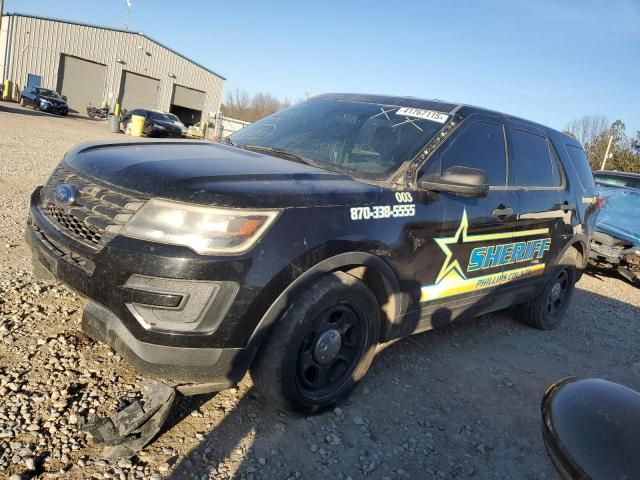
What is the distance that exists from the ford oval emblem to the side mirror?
199 centimetres

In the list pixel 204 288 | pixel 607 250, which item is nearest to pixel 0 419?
pixel 204 288

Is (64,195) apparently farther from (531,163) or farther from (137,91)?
(137,91)

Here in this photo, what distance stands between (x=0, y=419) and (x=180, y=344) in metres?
0.96

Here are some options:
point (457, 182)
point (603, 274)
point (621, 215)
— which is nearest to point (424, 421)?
point (457, 182)

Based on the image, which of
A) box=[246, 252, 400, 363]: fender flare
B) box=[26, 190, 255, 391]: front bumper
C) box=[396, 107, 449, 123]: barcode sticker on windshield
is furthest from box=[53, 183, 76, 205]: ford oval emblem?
box=[396, 107, 449, 123]: barcode sticker on windshield

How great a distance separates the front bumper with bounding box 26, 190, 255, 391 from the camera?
7.27 ft

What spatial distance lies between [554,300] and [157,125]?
24638 mm

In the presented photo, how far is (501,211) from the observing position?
12.5 feet

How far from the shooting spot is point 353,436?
2.80 metres

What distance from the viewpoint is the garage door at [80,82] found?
36525 mm

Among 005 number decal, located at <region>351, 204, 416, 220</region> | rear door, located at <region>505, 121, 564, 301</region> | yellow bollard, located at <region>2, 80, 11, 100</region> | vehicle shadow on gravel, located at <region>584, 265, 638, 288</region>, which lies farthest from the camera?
yellow bollard, located at <region>2, 80, 11, 100</region>

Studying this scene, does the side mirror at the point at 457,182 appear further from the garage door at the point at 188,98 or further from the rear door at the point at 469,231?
the garage door at the point at 188,98

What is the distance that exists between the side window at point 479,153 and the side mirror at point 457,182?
0.12 m

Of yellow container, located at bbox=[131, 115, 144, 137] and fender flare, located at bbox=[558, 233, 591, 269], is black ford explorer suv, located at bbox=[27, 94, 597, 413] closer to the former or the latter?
fender flare, located at bbox=[558, 233, 591, 269]
